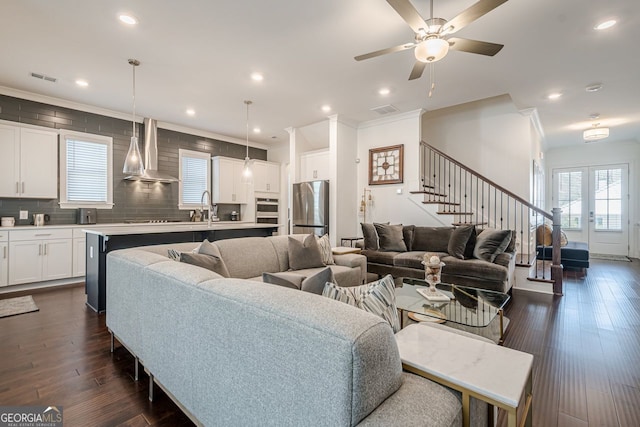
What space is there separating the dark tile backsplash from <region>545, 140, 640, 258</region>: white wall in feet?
29.0

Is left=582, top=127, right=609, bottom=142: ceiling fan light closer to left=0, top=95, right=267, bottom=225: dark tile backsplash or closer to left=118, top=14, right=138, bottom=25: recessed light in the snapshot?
left=0, top=95, right=267, bottom=225: dark tile backsplash

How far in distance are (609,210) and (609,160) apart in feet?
4.19

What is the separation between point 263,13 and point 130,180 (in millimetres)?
4386

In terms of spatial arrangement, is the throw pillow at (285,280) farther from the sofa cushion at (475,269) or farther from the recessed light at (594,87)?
the recessed light at (594,87)

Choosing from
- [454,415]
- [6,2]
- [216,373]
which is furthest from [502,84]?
[6,2]

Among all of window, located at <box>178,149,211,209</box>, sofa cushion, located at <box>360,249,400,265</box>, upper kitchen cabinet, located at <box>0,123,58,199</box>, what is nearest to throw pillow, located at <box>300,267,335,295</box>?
sofa cushion, located at <box>360,249,400,265</box>

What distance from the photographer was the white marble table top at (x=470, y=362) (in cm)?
94

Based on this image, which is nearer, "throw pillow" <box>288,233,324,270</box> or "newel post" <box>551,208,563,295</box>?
"throw pillow" <box>288,233,324,270</box>

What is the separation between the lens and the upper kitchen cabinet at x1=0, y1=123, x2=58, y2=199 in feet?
14.0

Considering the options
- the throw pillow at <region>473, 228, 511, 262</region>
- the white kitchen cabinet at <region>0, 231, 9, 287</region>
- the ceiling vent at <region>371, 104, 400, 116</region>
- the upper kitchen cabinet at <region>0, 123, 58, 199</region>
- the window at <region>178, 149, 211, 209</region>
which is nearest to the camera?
the throw pillow at <region>473, 228, 511, 262</region>

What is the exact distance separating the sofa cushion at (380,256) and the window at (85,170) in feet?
15.4

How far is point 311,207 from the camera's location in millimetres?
6000

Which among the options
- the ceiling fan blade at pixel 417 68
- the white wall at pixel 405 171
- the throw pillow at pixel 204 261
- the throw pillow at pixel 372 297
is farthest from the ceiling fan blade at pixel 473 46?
the white wall at pixel 405 171

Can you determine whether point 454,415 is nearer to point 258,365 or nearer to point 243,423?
point 258,365
